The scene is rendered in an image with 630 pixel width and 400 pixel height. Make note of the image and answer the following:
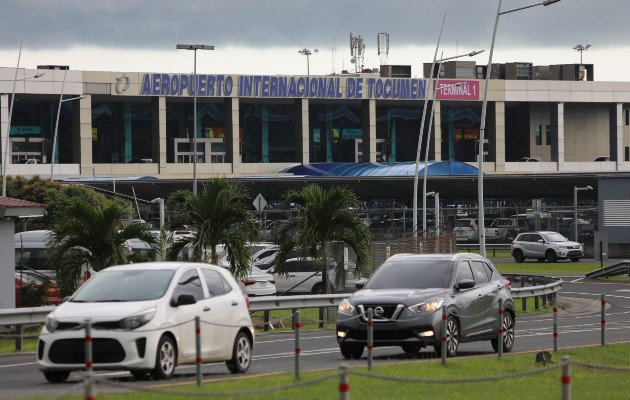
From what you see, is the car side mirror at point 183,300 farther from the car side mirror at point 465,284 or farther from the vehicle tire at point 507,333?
the vehicle tire at point 507,333

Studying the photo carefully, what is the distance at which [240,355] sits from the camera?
1898cm

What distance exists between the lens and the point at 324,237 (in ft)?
120

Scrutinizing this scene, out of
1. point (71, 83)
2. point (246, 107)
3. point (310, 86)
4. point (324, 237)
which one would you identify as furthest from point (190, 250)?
point (246, 107)

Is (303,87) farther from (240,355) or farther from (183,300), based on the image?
(183,300)

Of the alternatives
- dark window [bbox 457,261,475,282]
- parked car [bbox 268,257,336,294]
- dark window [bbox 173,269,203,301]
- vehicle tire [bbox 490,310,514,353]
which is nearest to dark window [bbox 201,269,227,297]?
dark window [bbox 173,269,203,301]

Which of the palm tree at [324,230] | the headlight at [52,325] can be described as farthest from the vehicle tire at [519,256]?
the headlight at [52,325]

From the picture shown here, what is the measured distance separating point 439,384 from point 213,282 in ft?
13.2

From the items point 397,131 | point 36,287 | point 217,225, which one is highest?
point 397,131

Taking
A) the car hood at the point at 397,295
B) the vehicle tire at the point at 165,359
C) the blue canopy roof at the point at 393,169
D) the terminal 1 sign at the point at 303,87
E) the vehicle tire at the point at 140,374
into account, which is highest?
the terminal 1 sign at the point at 303,87

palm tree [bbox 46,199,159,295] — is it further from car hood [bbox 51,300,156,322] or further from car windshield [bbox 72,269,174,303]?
car hood [bbox 51,300,156,322]

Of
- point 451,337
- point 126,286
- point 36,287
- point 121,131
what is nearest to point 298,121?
point 121,131

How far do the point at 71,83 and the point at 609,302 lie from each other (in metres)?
Result: 55.7

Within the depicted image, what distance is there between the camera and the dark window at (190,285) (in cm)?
1805

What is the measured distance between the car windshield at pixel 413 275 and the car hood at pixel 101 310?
19.6ft
